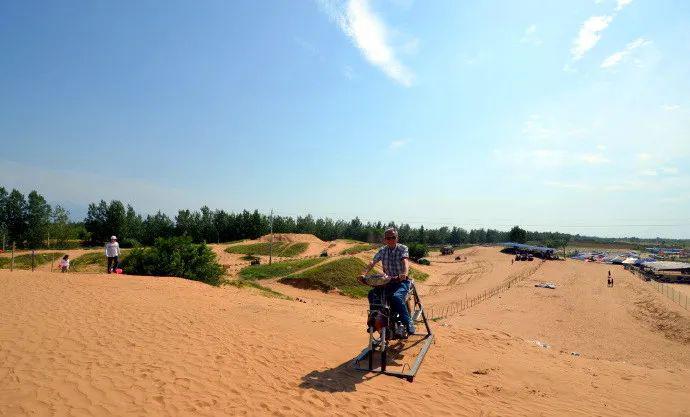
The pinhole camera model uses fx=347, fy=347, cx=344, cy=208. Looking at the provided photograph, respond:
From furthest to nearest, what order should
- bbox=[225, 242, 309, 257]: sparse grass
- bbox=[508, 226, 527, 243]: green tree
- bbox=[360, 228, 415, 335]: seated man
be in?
bbox=[508, 226, 527, 243]: green tree → bbox=[225, 242, 309, 257]: sparse grass → bbox=[360, 228, 415, 335]: seated man

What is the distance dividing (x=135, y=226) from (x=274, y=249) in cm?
3809

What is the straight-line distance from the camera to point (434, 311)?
30219 mm

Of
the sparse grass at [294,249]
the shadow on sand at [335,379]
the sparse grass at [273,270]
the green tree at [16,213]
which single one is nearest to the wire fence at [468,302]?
the sparse grass at [273,270]

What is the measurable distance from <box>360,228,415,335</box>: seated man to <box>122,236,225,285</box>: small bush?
60.8ft

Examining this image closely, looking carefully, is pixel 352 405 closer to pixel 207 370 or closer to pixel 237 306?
pixel 207 370

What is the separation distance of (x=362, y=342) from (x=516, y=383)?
3870mm

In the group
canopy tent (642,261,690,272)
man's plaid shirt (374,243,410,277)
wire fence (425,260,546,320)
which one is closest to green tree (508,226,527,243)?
canopy tent (642,261,690,272)

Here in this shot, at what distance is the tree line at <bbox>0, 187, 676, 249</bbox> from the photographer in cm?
6588

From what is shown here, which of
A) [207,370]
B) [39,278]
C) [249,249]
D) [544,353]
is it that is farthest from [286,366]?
[249,249]

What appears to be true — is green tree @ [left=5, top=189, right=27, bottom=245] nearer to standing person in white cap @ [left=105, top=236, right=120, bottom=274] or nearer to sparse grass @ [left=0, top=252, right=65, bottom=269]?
sparse grass @ [left=0, top=252, right=65, bottom=269]

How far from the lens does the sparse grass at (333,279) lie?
117ft

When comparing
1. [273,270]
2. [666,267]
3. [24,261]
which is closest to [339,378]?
[273,270]

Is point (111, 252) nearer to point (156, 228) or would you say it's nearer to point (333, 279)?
point (333, 279)

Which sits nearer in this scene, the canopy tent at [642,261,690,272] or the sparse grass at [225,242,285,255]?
the sparse grass at [225,242,285,255]
